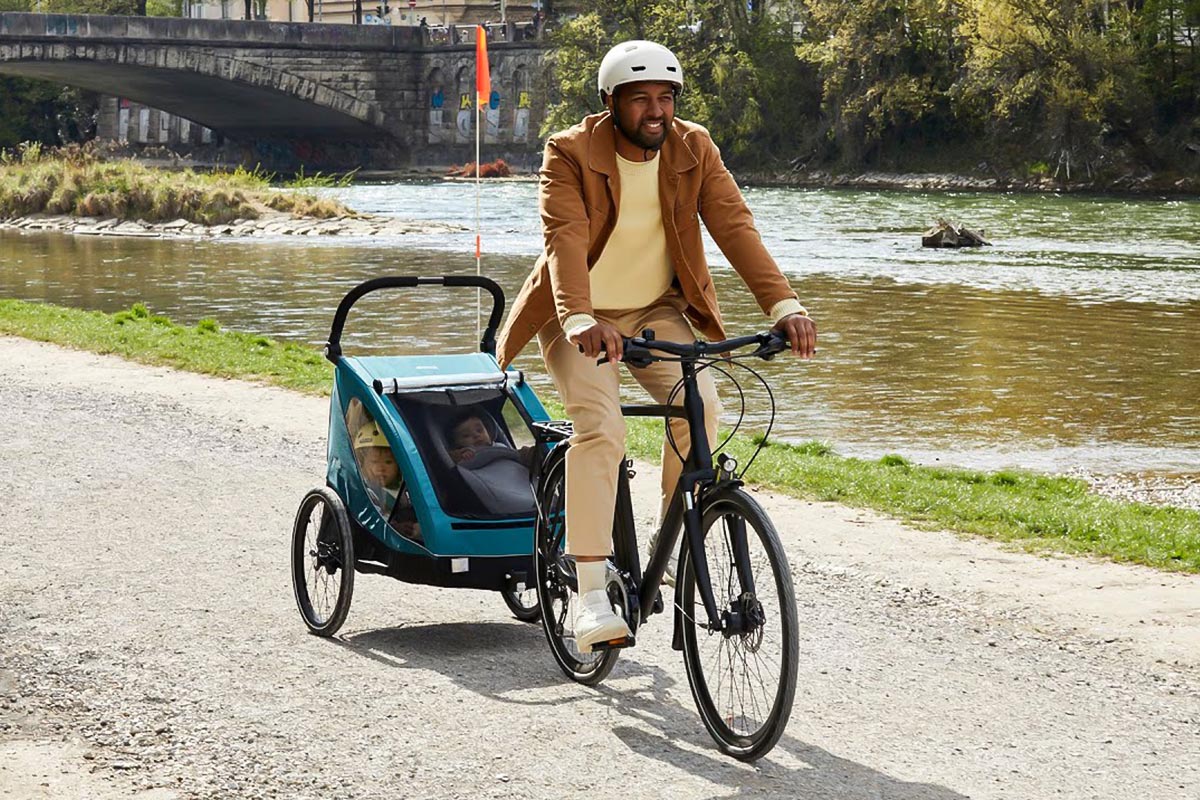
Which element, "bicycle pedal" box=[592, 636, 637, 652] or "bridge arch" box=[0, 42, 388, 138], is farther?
"bridge arch" box=[0, 42, 388, 138]

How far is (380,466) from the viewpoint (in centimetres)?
585

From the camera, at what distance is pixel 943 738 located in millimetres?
4723

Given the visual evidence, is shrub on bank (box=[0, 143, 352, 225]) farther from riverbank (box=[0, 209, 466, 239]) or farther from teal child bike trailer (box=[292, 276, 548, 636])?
teal child bike trailer (box=[292, 276, 548, 636])

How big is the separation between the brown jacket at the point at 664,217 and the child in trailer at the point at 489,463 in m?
0.82

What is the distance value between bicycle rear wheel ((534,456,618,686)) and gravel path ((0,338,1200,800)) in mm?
82

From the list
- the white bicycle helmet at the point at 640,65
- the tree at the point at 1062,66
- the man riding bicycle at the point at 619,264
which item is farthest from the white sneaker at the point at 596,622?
the tree at the point at 1062,66

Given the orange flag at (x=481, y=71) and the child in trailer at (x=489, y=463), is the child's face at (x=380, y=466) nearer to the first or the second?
the child in trailer at (x=489, y=463)

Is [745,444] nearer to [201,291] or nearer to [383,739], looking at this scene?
[383,739]

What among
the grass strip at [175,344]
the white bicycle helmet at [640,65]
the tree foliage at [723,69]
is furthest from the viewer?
the tree foliage at [723,69]

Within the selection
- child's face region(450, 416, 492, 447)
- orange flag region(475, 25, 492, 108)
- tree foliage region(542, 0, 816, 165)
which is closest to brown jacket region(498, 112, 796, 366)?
child's face region(450, 416, 492, 447)

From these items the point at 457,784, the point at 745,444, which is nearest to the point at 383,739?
the point at 457,784

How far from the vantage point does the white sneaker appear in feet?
16.0

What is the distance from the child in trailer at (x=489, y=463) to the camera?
18.5 ft

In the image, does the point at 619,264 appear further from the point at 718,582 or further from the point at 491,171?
the point at 491,171
